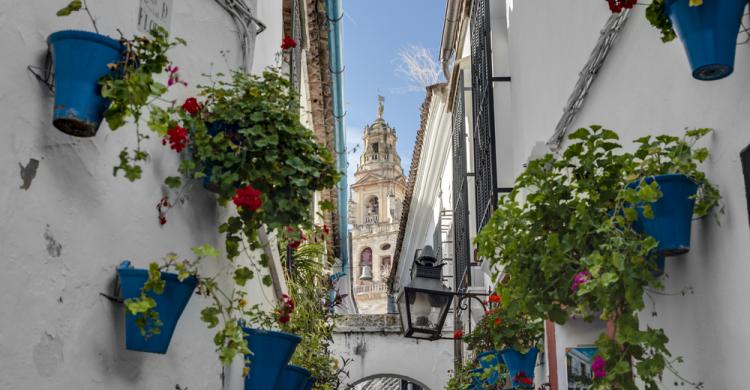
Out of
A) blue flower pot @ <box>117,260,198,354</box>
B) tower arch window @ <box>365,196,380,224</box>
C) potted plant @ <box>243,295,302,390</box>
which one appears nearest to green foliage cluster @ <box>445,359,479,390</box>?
potted plant @ <box>243,295,302,390</box>

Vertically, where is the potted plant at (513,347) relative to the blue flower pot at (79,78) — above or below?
below

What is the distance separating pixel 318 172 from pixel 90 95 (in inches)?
56.2

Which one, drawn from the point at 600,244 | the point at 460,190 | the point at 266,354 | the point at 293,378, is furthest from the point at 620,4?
the point at 460,190

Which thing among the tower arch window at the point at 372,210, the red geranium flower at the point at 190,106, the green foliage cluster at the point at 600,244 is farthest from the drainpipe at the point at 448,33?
the tower arch window at the point at 372,210

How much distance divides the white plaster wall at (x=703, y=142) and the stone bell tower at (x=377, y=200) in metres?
63.2

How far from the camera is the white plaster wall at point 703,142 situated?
2.46 m

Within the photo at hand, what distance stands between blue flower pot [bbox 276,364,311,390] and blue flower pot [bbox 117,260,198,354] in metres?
1.66

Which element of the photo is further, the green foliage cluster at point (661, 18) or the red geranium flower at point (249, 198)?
the red geranium flower at point (249, 198)

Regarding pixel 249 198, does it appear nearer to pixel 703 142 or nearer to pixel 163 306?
pixel 163 306

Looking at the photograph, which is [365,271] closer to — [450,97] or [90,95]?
[450,97]

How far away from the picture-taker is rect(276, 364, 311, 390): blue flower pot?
4.87 m

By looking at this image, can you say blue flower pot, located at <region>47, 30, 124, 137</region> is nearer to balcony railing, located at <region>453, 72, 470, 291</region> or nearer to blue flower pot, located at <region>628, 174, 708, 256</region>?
blue flower pot, located at <region>628, 174, 708, 256</region>

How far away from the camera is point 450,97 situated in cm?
1383

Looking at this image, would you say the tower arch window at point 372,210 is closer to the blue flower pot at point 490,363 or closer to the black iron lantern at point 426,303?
the black iron lantern at point 426,303
